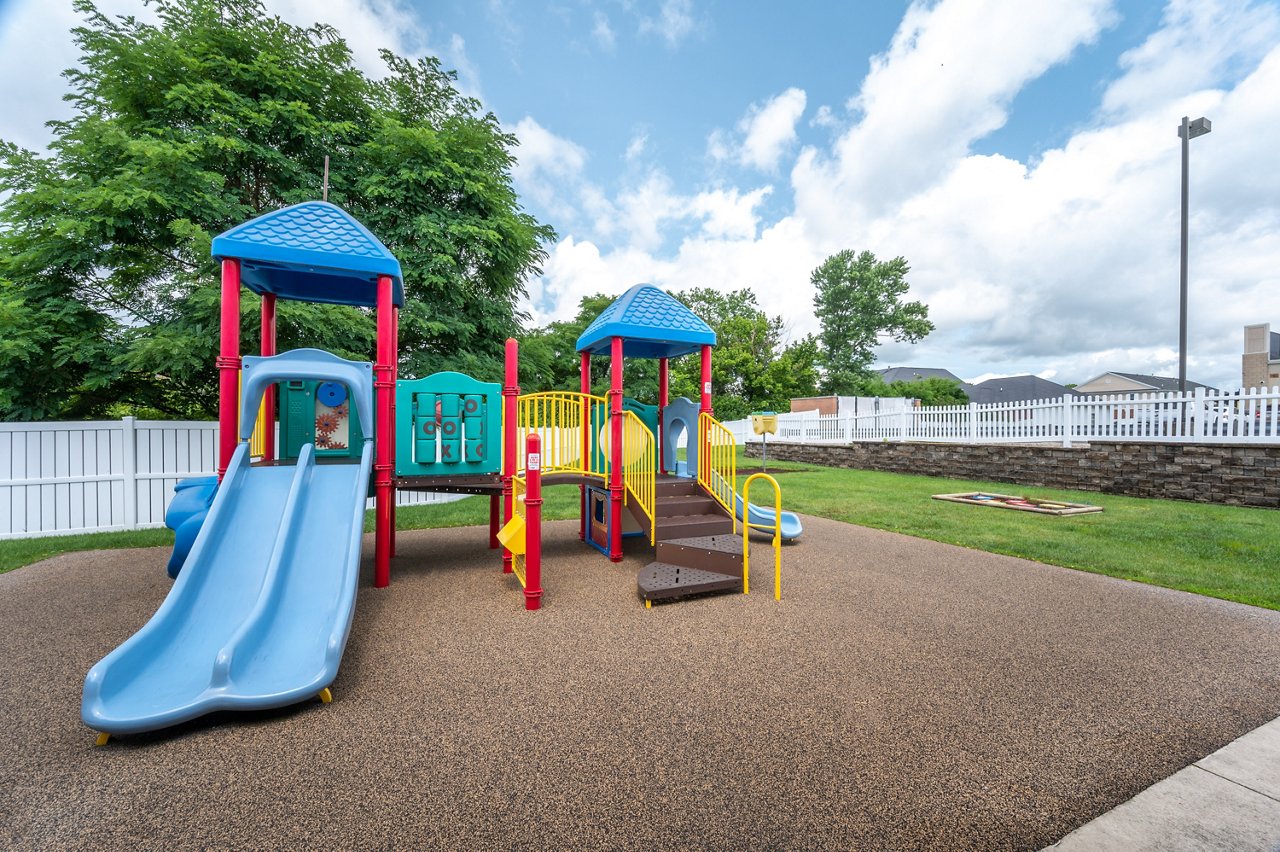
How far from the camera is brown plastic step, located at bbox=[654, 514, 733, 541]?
5.51 metres

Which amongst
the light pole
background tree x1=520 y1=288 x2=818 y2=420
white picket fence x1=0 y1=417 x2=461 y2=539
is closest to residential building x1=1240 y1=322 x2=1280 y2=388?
background tree x1=520 y1=288 x2=818 y2=420

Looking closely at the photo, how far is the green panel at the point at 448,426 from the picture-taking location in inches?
222

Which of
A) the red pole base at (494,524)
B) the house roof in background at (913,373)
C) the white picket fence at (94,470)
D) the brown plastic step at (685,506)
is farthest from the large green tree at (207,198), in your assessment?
the house roof in background at (913,373)

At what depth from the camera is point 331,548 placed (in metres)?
3.89

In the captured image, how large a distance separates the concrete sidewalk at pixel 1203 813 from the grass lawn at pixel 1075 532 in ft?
10.7

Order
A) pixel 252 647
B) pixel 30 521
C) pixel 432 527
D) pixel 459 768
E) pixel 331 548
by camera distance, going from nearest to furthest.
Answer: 1. pixel 459 768
2. pixel 252 647
3. pixel 331 548
4. pixel 30 521
5. pixel 432 527

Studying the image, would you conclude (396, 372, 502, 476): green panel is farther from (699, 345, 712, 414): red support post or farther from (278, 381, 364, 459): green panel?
(699, 345, 712, 414): red support post

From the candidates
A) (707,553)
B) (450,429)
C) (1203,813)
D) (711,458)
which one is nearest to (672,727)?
(1203,813)

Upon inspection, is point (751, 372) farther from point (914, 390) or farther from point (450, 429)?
point (450, 429)

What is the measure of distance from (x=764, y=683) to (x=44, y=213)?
11.6 meters

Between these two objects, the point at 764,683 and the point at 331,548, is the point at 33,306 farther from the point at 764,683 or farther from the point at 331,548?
the point at 764,683

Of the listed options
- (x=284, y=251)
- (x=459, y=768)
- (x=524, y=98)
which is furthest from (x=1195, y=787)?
(x=524, y=98)

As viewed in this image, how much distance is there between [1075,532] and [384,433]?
29.0 feet

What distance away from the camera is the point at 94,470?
25.2ft
